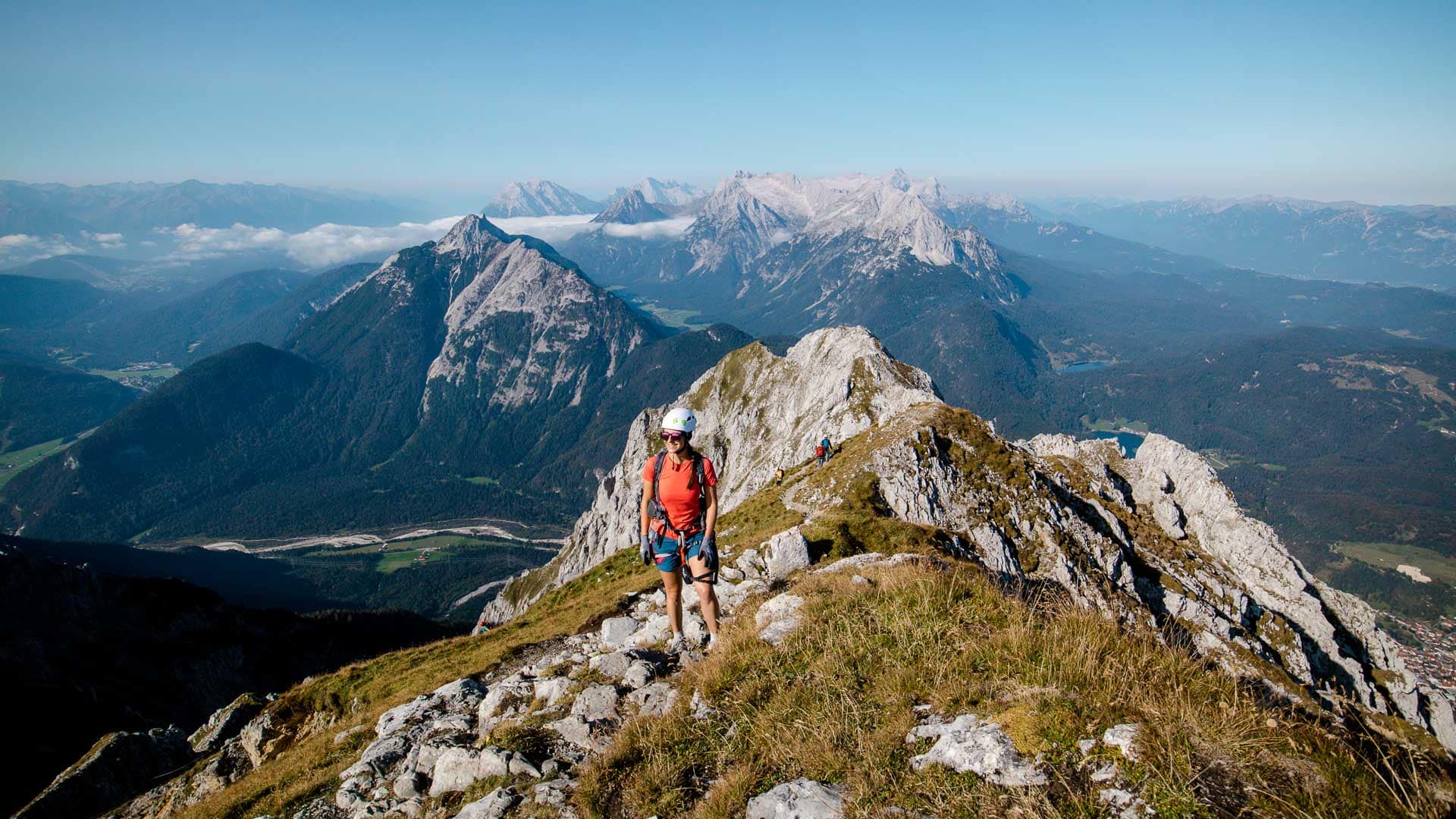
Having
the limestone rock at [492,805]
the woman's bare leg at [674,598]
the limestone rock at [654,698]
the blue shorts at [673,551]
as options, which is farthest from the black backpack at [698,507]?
the limestone rock at [492,805]

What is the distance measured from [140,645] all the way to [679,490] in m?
116

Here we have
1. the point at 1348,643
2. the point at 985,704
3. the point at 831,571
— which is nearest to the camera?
the point at 985,704

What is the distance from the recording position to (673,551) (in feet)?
43.0

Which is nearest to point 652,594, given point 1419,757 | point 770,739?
point 770,739

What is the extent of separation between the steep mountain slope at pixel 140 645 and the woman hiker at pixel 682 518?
68.0 metres

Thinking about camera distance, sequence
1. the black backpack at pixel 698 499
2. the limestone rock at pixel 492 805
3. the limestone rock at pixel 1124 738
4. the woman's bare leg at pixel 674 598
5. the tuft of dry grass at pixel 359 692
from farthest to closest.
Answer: the woman's bare leg at pixel 674 598 → the black backpack at pixel 698 499 → the tuft of dry grass at pixel 359 692 → the limestone rock at pixel 492 805 → the limestone rock at pixel 1124 738

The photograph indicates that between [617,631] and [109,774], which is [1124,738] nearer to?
[617,631]

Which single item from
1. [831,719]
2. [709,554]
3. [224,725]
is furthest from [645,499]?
[224,725]

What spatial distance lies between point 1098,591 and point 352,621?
412ft

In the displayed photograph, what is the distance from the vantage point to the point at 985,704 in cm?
789

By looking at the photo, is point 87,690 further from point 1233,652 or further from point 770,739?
point 1233,652

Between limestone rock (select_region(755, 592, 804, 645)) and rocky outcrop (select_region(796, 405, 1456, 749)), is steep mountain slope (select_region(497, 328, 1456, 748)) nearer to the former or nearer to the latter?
rocky outcrop (select_region(796, 405, 1456, 749))

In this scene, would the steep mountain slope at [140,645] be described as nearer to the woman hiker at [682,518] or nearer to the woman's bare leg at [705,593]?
the woman hiker at [682,518]

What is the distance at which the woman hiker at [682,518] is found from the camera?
12.9 m
